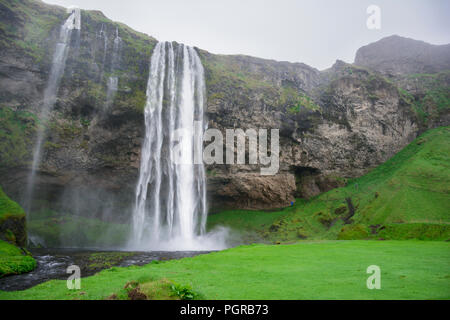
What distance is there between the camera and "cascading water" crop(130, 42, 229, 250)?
1750 inches

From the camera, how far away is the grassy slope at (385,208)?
34.0 m

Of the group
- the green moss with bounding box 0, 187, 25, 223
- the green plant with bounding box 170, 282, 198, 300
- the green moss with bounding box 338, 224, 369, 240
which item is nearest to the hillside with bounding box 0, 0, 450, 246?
the green moss with bounding box 338, 224, 369, 240

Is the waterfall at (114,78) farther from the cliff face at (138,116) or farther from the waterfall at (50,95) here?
the waterfall at (50,95)

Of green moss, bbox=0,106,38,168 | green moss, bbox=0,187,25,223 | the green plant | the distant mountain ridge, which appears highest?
the distant mountain ridge

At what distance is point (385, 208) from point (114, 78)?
151 feet

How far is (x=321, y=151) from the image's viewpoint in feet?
195

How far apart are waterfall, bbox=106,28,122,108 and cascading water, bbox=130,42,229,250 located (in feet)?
17.8

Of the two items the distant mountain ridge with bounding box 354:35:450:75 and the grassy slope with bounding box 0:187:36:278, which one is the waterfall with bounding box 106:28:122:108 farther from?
the distant mountain ridge with bounding box 354:35:450:75

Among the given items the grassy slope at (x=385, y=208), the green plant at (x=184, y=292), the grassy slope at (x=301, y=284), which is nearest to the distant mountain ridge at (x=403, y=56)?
the grassy slope at (x=385, y=208)

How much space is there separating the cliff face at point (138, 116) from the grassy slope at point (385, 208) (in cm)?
383

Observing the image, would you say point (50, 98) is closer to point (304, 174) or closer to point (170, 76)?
point (170, 76)

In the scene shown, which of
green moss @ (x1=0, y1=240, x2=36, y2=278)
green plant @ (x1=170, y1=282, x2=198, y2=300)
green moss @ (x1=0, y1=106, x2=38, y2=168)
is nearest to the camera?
green plant @ (x1=170, y1=282, x2=198, y2=300)
